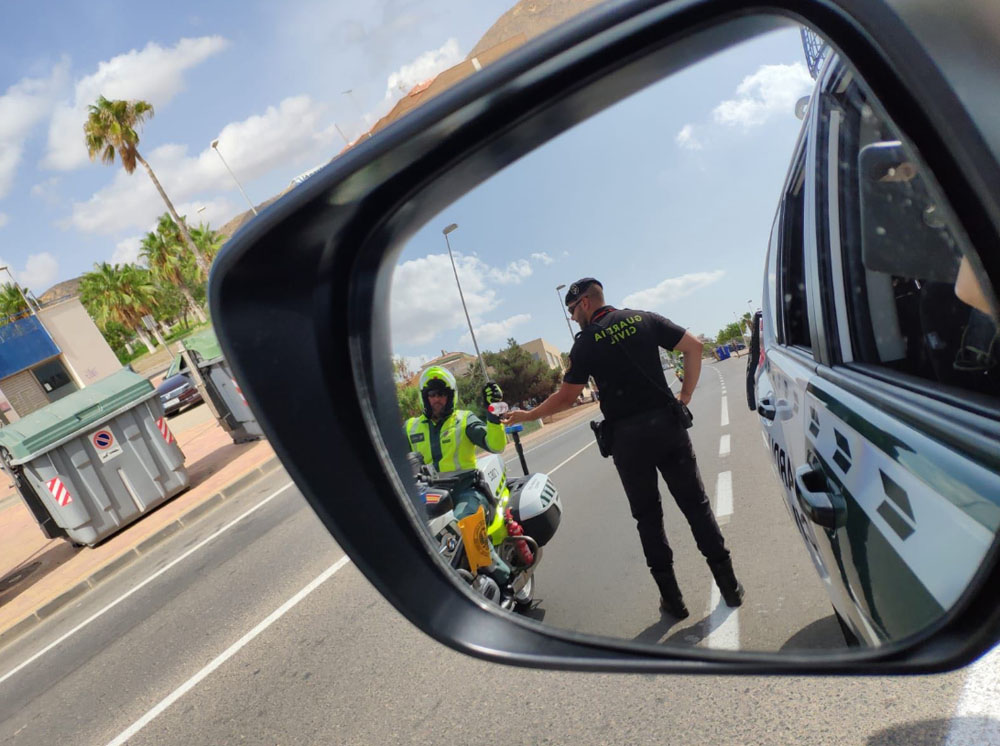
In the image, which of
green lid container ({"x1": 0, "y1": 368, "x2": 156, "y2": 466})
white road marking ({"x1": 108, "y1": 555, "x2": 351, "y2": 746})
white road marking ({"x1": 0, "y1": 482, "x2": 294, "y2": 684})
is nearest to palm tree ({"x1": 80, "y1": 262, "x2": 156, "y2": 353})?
green lid container ({"x1": 0, "y1": 368, "x2": 156, "y2": 466})

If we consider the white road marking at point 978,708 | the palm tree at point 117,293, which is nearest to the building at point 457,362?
the white road marking at point 978,708

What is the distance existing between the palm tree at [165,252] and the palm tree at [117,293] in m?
2.35

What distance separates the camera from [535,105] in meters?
0.95

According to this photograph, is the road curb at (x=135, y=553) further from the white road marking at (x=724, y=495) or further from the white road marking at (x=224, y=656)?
the white road marking at (x=724, y=495)

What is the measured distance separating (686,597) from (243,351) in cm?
77

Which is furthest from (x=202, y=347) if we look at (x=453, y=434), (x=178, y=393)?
(x=453, y=434)

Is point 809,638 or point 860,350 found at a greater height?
point 860,350

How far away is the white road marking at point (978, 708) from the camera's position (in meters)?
2.27

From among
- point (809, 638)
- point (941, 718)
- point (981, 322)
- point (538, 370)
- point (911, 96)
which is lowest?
point (941, 718)

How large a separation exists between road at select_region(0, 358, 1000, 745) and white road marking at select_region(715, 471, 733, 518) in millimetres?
17

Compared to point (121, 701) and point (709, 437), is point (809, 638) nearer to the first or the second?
point (709, 437)

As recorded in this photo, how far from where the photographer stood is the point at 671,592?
97 cm

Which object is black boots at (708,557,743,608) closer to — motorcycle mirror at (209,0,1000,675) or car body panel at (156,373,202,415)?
motorcycle mirror at (209,0,1000,675)

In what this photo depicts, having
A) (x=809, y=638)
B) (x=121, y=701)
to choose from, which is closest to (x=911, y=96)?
(x=809, y=638)
